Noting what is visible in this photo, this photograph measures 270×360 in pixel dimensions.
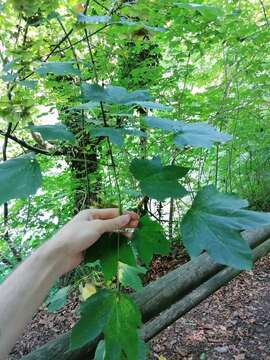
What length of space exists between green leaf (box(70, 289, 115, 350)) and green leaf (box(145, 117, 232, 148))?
0.36 metres

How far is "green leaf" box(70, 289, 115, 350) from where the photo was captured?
709 millimetres

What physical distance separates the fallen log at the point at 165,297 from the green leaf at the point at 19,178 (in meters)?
0.83

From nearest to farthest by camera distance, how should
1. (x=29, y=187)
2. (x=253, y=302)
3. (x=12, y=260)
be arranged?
(x=29, y=187) < (x=253, y=302) < (x=12, y=260)

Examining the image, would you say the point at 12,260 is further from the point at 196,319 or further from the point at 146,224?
the point at 146,224

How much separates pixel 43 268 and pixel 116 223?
0.20m

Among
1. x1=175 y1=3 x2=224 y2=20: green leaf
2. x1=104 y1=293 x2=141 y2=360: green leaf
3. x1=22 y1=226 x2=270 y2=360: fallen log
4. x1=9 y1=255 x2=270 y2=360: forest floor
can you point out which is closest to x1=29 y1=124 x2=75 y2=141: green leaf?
x1=104 y1=293 x2=141 y2=360: green leaf

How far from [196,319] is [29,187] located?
2795mm

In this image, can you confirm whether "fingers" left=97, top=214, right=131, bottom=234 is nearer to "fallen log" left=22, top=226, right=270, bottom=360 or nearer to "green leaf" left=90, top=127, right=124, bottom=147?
"green leaf" left=90, top=127, right=124, bottom=147

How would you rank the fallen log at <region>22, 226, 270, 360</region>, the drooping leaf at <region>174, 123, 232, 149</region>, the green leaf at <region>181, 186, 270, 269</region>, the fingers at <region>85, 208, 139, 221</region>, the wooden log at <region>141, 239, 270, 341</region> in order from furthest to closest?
the wooden log at <region>141, 239, 270, 341</region>
the fallen log at <region>22, 226, 270, 360</region>
the fingers at <region>85, 208, 139, 221</region>
the drooping leaf at <region>174, 123, 232, 149</region>
the green leaf at <region>181, 186, 270, 269</region>

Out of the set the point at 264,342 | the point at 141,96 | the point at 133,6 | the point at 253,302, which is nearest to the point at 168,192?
the point at 141,96

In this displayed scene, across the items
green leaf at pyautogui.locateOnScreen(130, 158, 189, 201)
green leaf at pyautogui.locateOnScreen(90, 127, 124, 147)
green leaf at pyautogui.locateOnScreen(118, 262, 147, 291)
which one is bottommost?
green leaf at pyautogui.locateOnScreen(118, 262, 147, 291)

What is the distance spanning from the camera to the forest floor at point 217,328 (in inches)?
105

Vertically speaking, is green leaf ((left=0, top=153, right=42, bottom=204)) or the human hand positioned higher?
green leaf ((left=0, top=153, right=42, bottom=204))

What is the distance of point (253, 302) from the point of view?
3.36m
